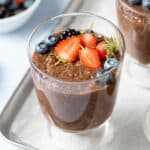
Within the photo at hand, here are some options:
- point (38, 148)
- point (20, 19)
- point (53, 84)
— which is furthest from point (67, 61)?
point (20, 19)

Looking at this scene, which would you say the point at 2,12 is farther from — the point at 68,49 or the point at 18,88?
the point at 68,49

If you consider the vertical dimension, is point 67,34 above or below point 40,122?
above

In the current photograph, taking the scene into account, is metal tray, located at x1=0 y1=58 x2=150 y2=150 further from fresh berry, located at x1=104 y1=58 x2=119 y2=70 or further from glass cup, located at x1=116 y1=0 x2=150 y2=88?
fresh berry, located at x1=104 y1=58 x2=119 y2=70

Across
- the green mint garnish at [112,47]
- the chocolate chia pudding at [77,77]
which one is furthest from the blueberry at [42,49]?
the green mint garnish at [112,47]

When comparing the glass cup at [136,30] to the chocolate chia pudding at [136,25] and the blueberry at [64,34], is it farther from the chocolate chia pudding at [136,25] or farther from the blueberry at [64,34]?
the blueberry at [64,34]

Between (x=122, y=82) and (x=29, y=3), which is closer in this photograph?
(x=122, y=82)

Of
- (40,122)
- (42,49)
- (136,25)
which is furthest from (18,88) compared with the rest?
(136,25)

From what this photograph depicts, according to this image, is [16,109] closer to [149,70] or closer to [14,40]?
[14,40]
